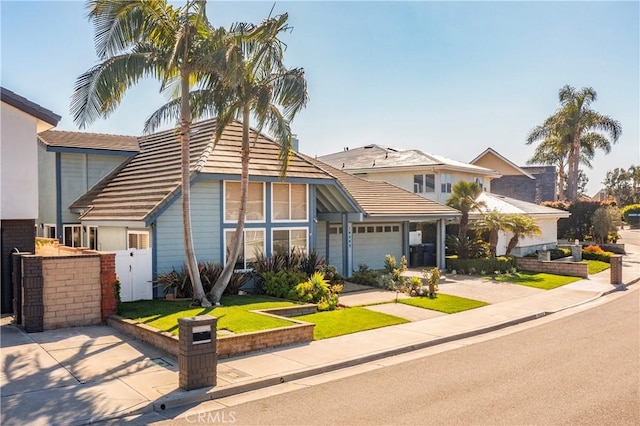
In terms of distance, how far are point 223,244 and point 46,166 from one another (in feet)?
30.1

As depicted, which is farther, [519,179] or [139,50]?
[519,179]

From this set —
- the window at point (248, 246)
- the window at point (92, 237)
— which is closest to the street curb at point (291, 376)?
the window at point (248, 246)

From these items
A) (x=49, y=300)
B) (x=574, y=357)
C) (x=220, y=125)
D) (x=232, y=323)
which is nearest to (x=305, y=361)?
(x=232, y=323)

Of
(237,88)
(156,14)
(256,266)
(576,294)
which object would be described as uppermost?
(156,14)

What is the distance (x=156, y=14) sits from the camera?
1310cm

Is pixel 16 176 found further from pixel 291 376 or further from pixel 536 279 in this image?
pixel 536 279

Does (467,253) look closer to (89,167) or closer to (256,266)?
(256,266)

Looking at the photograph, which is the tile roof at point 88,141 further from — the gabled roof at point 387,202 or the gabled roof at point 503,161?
the gabled roof at point 503,161

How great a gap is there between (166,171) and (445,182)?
21.1 m

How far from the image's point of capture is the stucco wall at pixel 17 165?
14.6 metres

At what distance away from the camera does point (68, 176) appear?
830 inches

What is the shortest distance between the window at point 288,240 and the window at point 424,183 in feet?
54.7

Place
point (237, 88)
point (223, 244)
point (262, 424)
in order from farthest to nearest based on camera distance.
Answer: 1. point (223, 244)
2. point (237, 88)
3. point (262, 424)

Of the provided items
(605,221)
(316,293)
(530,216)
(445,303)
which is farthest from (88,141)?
(605,221)
